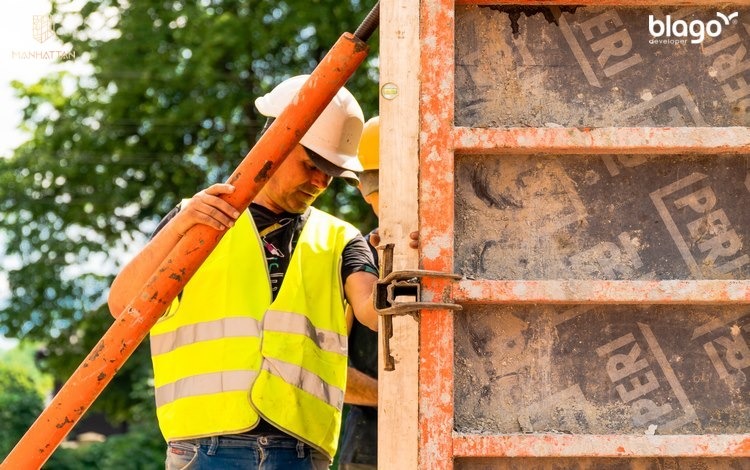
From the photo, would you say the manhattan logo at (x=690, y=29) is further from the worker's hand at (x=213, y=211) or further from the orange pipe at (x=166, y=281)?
the worker's hand at (x=213, y=211)

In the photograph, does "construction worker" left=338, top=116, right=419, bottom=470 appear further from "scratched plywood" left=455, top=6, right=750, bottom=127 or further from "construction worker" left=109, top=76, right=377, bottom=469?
"scratched plywood" left=455, top=6, right=750, bottom=127

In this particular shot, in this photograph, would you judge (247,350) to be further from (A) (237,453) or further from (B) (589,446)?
(B) (589,446)

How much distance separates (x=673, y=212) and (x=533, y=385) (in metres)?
0.52

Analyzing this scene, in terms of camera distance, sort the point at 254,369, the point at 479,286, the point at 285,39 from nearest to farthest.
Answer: the point at 479,286 < the point at 254,369 < the point at 285,39

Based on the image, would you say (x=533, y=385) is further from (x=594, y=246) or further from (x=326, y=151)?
(x=326, y=151)

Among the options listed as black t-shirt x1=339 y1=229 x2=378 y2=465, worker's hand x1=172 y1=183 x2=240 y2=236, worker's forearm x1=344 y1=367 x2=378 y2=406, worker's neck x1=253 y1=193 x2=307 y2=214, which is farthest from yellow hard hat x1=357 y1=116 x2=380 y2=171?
worker's hand x1=172 y1=183 x2=240 y2=236

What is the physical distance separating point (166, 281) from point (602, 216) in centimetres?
110

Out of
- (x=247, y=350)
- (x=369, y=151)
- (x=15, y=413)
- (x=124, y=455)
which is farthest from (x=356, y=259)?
(x=15, y=413)

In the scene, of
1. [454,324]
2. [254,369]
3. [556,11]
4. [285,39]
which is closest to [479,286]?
[454,324]

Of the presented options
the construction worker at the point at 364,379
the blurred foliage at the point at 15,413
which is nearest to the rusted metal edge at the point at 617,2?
the construction worker at the point at 364,379

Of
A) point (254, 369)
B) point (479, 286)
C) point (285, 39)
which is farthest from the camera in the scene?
point (285, 39)

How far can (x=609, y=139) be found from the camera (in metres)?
2.65

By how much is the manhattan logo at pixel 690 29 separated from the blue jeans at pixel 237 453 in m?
1.59

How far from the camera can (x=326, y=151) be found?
3553 millimetres
